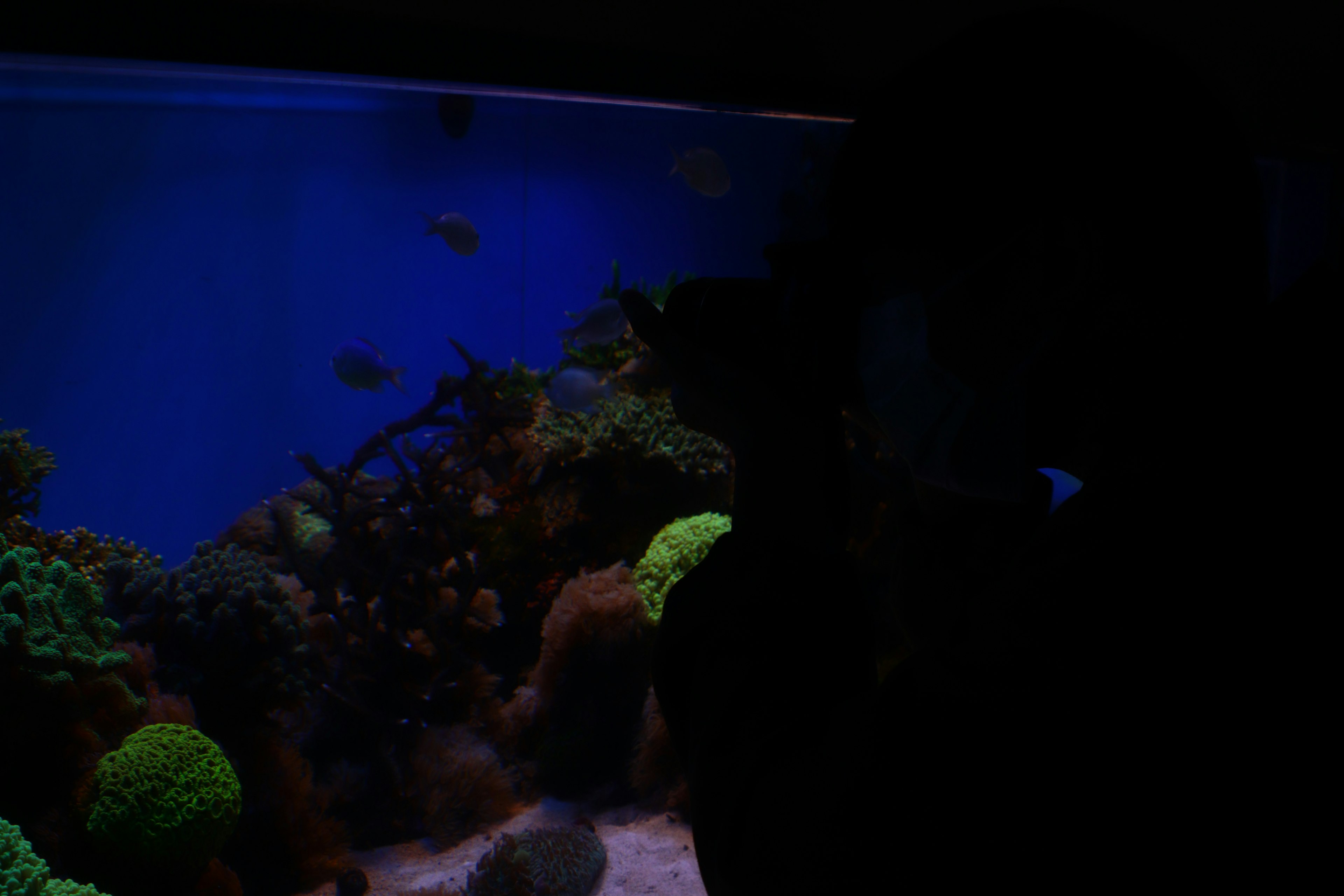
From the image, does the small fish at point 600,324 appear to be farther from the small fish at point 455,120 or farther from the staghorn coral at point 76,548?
the staghorn coral at point 76,548

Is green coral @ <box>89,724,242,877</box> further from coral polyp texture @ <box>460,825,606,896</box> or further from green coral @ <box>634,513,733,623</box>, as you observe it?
green coral @ <box>634,513,733,623</box>

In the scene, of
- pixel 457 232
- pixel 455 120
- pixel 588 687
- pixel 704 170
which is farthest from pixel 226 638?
pixel 455 120

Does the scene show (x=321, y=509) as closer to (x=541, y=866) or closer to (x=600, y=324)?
(x=600, y=324)

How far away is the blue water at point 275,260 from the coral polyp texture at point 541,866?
7052 millimetres

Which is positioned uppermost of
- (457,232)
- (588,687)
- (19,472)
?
(457,232)

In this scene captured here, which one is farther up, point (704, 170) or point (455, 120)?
point (455, 120)

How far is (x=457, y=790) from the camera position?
2752 mm

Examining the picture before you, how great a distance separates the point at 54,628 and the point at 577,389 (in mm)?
2471

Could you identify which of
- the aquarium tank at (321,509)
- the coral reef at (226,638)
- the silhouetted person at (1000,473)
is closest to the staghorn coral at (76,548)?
the aquarium tank at (321,509)

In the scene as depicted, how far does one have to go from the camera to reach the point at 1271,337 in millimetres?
541

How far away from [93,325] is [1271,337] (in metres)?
10.9

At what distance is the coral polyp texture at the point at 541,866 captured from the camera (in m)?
2.20

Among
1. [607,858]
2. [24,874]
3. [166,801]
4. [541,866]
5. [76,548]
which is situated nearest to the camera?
[24,874]

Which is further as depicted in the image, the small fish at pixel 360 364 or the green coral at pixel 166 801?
the small fish at pixel 360 364
